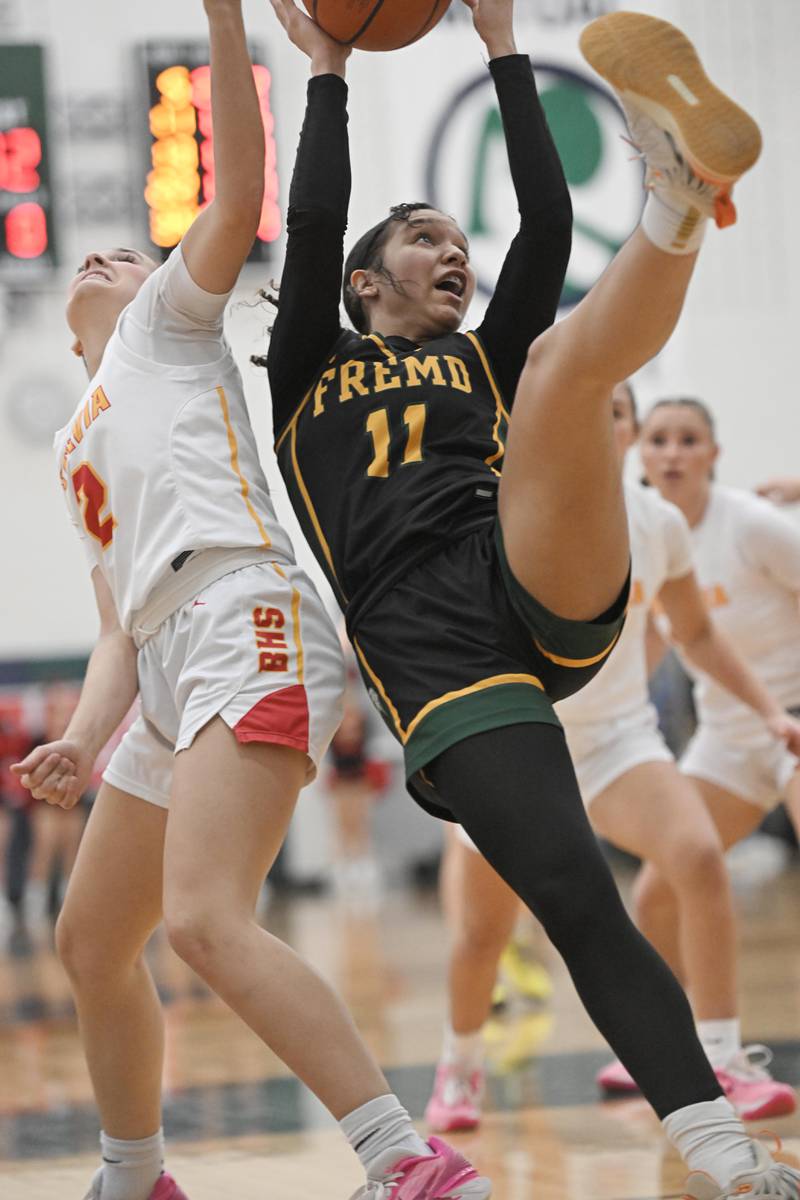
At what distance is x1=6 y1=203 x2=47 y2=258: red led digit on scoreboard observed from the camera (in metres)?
8.74

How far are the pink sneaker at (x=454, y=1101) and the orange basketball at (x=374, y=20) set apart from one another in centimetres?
223

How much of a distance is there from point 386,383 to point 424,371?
62 millimetres

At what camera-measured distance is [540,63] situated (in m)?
9.70

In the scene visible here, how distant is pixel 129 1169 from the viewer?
2680mm

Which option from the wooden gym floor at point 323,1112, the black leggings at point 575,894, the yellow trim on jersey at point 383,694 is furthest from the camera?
the wooden gym floor at point 323,1112

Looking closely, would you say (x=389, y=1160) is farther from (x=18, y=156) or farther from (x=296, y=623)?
(x=18, y=156)

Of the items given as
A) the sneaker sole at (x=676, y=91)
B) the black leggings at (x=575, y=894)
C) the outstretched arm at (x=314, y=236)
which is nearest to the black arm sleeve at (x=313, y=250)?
the outstretched arm at (x=314, y=236)

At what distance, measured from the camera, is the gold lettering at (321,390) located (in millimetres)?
2502

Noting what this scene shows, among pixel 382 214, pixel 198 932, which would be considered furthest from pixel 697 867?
pixel 382 214

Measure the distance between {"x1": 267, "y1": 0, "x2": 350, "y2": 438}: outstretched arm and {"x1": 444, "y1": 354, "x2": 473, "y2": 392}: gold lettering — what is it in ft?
0.64

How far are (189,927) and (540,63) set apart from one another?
8409mm

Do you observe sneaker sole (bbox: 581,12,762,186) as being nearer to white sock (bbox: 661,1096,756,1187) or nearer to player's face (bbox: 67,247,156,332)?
player's face (bbox: 67,247,156,332)

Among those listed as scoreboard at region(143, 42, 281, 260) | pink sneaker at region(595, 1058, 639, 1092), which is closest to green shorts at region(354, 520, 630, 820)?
pink sneaker at region(595, 1058, 639, 1092)

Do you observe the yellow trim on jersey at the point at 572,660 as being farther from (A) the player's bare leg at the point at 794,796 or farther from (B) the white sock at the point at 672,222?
(A) the player's bare leg at the point at 794,796
